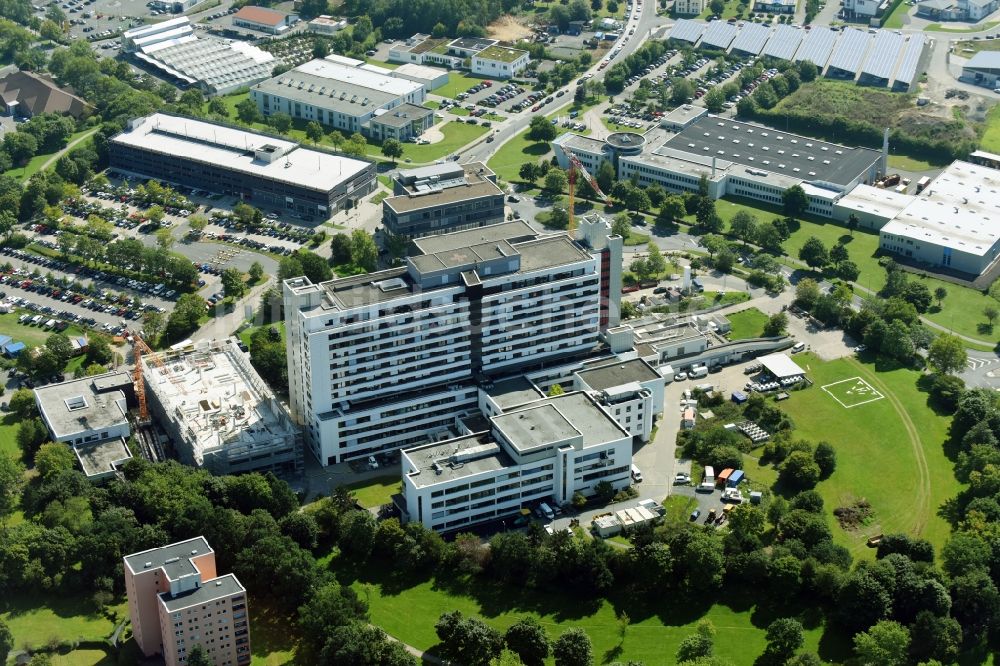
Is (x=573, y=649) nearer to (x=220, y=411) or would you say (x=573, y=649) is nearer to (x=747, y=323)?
(x=220, y=411)

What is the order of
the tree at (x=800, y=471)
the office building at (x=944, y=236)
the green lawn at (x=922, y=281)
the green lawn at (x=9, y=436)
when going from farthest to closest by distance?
the office building at (x=944, y=236) < the green lawn at (x=922, y=281) < the green lawn at (x=9, y=436) < the tree at (x=800, y=471)

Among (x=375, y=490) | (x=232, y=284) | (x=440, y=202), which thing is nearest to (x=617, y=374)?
(x=375, y=490)

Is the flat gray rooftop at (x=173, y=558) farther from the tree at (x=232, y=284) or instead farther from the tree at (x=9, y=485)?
the tree at (x=232, y=284)

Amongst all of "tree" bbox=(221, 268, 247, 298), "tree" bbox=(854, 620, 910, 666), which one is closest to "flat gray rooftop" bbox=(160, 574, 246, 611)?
"tree" bbox=(854, 620, 910, 666)

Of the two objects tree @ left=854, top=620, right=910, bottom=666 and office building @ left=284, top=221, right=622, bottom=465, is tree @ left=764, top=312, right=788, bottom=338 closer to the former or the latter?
office building @ left=284, top=221, right=622, bottom=465

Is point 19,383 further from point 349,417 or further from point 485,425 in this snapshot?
point 485,425

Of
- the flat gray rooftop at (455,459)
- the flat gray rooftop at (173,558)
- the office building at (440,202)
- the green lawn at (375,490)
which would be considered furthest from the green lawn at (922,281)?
the flat gray rooftop at (173,558)

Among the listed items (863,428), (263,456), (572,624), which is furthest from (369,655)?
(863,428)
